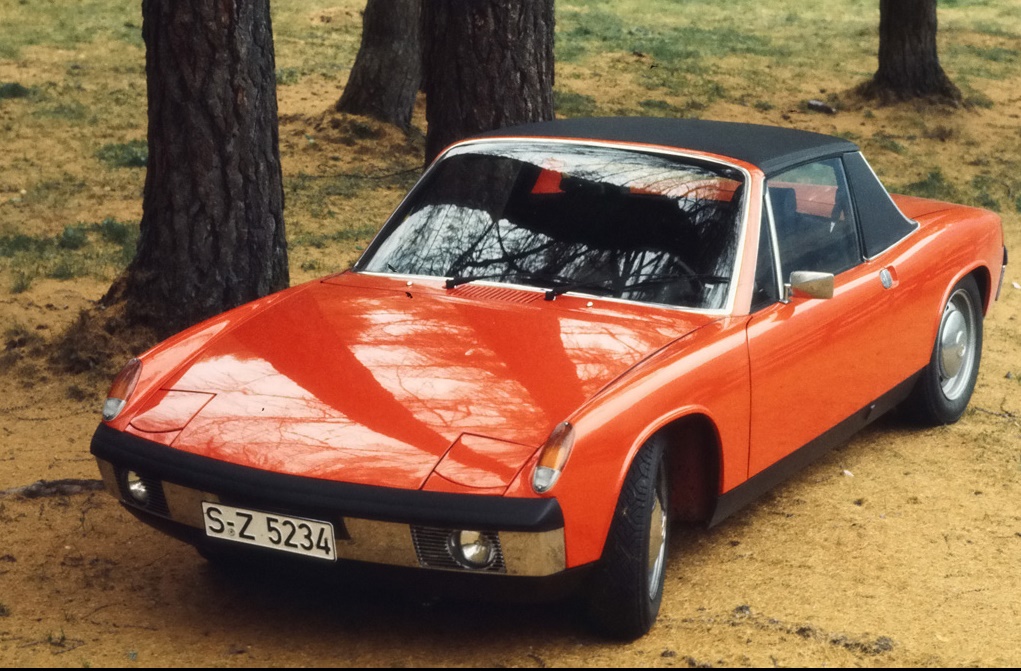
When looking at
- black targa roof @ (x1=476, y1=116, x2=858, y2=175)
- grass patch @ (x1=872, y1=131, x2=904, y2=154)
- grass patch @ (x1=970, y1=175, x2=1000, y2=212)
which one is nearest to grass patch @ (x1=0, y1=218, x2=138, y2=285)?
black targa roof @ (x1=476, y1=116, x2=858, y2=175)

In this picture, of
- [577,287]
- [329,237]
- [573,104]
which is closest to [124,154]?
[329,237]

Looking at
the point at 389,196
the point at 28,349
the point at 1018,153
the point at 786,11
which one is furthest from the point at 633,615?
the point at 786,11

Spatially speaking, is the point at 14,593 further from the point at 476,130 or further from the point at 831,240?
the point at 476,130

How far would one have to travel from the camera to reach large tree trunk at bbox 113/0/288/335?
6.03 metres

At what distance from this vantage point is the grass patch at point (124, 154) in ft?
36.6

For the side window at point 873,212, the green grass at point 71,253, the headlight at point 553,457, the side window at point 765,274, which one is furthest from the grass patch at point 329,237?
the headlight at point 553,457

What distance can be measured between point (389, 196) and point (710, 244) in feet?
21.6

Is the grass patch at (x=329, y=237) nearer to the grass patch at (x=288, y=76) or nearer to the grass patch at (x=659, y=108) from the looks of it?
the grass patch at (x=288, y=76)

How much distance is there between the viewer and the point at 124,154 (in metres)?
11.4

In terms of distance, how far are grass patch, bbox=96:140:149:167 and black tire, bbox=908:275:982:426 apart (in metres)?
7.44

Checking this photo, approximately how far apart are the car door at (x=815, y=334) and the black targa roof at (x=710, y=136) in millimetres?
71

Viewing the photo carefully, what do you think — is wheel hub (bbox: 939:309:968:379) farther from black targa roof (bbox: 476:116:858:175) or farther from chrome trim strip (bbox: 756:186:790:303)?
chrome trim strip (bbox: 756:186:790:303)

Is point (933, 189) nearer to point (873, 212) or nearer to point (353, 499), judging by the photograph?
→ point (873, 212)

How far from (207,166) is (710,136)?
257cm
